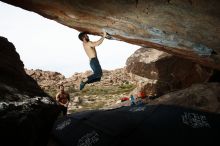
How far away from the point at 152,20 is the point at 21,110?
433 centimetres

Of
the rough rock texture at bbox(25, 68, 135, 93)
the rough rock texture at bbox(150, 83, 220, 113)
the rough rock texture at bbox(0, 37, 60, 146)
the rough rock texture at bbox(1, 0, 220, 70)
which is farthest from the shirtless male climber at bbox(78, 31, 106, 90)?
the rough rock texture at bbox(25, 68, 135, 93)

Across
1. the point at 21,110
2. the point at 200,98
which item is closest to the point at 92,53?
the point at 200,98

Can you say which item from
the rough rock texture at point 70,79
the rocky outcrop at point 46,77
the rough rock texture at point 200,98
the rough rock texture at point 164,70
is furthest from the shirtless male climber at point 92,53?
the rocky outcrop at point 46,77

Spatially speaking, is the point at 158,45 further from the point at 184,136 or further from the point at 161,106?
the point at 184,136

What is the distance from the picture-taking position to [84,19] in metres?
7.95

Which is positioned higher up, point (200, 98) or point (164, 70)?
point (164, 70)

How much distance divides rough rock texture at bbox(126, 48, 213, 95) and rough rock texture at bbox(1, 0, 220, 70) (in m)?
3.82

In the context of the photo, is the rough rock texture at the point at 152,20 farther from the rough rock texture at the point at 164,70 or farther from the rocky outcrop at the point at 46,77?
the rocky outcrop at the point at 46,77

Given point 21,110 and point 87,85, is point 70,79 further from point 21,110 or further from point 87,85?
point 21,110

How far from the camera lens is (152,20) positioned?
6.83 m

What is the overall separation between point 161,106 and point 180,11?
2.28 meters

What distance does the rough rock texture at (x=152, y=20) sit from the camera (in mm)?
6117

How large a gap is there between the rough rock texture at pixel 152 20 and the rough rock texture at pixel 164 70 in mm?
3816

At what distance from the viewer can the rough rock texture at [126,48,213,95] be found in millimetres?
12008
